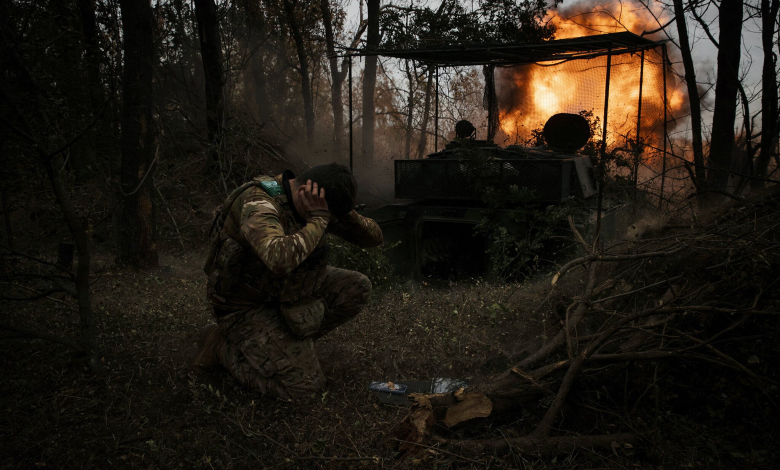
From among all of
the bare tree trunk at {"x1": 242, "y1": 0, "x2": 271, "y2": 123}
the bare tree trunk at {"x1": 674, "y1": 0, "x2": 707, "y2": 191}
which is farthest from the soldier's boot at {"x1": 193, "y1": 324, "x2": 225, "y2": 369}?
the bare tree trunk at {"x1": 242, "y1": 0, "x2": 271, "y2": 123}

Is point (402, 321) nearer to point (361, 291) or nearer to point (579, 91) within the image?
point (361, 291)

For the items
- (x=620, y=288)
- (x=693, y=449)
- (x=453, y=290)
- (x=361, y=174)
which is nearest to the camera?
(x=693, y=449)

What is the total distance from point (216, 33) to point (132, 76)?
4.04 m

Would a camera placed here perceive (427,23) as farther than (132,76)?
Yes

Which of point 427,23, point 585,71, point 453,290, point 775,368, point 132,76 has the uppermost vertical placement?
point 427,23

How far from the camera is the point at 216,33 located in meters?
10.2

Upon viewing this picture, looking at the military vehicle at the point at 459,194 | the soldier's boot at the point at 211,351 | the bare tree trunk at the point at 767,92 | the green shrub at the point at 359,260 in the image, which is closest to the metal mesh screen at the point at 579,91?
Result: the military vehicle at the point at 459,194

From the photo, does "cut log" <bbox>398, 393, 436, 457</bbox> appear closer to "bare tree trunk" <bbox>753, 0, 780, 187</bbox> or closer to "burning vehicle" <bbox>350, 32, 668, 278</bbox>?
"burning vehicle" <bbox>350, 32, 668, 278</bbox>

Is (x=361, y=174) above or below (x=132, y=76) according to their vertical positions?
below

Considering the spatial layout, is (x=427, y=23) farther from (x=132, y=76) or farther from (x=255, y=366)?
(x=255, y=366)

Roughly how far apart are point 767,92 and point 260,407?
7574 millimetres

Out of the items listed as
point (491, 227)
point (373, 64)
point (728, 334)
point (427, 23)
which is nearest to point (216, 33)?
point (427, 23)

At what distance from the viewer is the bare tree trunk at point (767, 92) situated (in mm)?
6969

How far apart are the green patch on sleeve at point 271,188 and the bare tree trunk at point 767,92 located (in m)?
6.65
